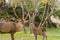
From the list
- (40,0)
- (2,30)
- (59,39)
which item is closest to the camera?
(2,30)

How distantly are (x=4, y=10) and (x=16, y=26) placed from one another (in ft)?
64.8

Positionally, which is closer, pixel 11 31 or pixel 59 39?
pixel 11 31

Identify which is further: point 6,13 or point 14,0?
point 6,13

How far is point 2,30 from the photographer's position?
48.1 feet

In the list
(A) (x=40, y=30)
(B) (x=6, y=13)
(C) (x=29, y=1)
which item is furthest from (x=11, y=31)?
(B) (x=6, y=13)

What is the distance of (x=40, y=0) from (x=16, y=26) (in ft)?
34.7

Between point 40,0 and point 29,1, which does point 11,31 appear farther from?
point 29,1

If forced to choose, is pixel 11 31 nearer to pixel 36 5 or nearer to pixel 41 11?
pixel 36 5

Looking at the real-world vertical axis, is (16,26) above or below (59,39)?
above

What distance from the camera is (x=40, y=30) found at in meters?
16.1

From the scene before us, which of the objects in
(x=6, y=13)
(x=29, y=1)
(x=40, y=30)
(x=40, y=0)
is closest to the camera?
(x=40, y=30)

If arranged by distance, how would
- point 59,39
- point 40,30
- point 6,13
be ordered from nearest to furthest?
point 40,30 → point 59,39 → point 6,13

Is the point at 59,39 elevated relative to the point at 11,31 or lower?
lower

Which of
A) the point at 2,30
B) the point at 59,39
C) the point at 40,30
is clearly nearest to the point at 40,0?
the point at 59,39
